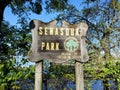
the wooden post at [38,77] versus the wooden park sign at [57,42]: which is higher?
the wooden park sign at [57,42]

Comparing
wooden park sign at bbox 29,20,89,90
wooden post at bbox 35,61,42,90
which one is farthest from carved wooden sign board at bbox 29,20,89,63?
wooden post at bbox 35,61,42,90

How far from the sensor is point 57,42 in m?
8.46

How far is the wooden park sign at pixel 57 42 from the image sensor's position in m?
8.37

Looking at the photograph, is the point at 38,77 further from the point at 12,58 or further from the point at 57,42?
the point at 12,58

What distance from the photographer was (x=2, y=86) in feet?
33.4

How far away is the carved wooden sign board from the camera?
8.37 meters

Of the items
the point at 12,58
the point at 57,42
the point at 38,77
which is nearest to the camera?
the point at 38,77

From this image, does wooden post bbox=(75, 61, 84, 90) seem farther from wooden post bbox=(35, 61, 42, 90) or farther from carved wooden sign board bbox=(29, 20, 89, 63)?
wooden post bbox=(35, 61, 42, 90)

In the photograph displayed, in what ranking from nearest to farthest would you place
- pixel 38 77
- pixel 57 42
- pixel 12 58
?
pixel 38 77, pixel 57 42, pixel 12 58

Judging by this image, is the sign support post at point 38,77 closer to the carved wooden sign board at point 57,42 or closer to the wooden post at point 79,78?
the carved wooden sign board at point 57,42

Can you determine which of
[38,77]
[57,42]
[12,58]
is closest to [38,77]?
[38,77]

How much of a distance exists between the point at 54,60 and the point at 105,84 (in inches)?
267

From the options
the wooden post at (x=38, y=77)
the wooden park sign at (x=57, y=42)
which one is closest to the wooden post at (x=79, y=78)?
the wooden park sign at (x=57, y=42)

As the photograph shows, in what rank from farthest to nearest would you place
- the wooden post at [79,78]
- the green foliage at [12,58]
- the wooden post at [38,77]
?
the green foliage at [12,58], the wooden post at [79,78], the wooden post at [38,77]
